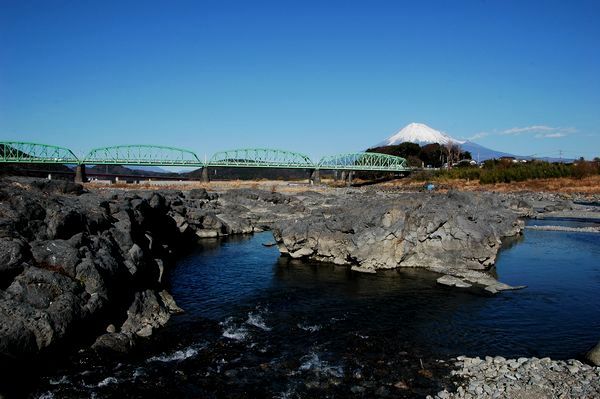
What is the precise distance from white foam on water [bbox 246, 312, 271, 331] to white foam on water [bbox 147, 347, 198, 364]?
177 inches

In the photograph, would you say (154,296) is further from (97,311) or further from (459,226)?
(459,226)

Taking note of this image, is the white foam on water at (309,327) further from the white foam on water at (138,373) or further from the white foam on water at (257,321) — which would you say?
the white foam on water at (138,373)

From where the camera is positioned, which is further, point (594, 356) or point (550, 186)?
point (550, 186)

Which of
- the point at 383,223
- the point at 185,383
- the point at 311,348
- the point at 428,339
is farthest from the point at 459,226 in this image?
the point at 185,383

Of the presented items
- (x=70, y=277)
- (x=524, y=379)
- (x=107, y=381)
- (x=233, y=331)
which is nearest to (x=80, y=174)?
(x=70, y=277)

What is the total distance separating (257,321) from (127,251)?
1020cm

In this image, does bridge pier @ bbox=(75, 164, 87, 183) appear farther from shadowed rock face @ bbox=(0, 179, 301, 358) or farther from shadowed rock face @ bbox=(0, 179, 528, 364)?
shadowed rock face @ bbox=(0, 179, 301, 358)

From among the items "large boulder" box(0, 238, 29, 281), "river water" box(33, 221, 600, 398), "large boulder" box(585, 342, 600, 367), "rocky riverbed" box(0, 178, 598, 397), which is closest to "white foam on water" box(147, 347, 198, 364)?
"river water" box(33, 221, 600, 398)

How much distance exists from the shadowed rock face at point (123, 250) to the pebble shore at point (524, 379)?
13567 millimetres

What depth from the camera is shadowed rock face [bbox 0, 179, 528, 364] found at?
1997 centimetres

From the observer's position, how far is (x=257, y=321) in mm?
26000

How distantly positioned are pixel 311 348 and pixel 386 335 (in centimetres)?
440

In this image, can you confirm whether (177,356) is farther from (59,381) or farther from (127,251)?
(127,251)

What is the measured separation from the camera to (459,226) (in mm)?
39062
